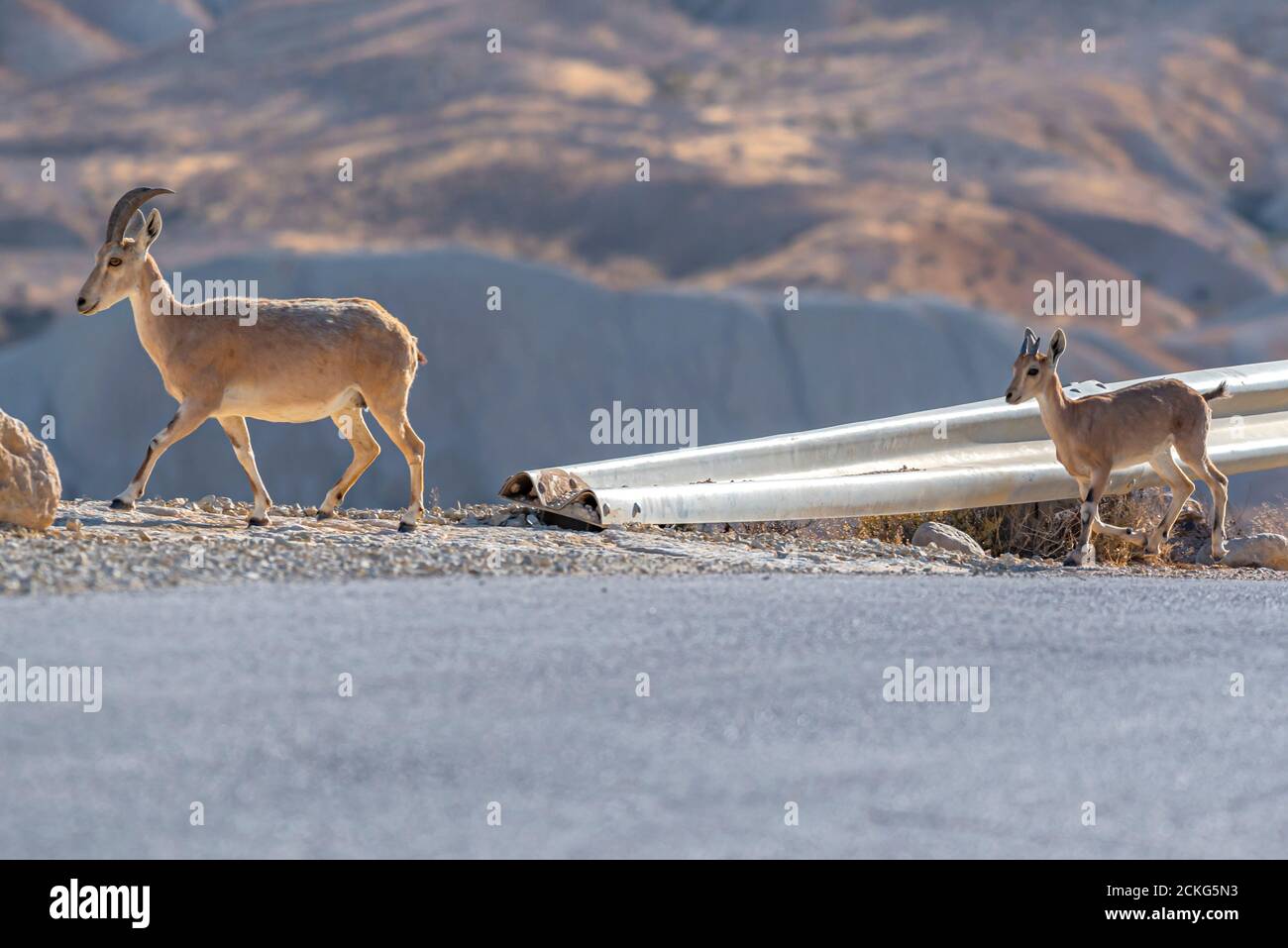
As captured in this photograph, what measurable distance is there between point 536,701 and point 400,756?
2.65ft

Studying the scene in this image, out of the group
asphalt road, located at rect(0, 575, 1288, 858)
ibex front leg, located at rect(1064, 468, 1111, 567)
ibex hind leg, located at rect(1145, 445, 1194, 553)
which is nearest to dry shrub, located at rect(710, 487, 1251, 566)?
ibex hind leg, located at rect(1145, 445, 1194, 553)

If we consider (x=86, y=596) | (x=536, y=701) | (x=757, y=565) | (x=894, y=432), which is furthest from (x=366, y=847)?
(x=894, y=432)

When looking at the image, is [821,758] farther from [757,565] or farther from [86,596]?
[757,565]

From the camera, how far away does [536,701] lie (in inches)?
224

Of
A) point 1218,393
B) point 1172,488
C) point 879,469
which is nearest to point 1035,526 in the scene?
point 1172,488

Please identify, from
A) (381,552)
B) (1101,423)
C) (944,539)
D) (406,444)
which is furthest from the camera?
(944,539)

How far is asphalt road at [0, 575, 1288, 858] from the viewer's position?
441 cm

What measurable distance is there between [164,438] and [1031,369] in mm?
5806

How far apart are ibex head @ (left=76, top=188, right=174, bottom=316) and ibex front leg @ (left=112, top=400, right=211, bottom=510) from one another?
2.92 feet

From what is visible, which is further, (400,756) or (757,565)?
(757,565)

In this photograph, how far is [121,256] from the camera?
10.5 m

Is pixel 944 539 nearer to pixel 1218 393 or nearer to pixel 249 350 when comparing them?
pixel 1218 393

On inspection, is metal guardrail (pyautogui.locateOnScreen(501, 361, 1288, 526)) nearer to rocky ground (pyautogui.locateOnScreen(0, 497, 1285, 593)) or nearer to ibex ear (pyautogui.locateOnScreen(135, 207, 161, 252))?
rocky ground (pyautogui.locateOnScreen(0, 497, 1285, 593))
